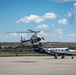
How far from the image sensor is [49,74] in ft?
127

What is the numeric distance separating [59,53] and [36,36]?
7.92 meters

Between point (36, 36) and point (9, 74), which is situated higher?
point (36, 36)

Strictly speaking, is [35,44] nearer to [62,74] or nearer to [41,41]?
[41,41]

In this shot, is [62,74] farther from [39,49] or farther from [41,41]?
[39,49]

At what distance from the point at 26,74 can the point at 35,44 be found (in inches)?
2023

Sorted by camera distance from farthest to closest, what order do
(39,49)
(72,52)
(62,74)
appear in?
(39,49) < (72,52) < (62,74)

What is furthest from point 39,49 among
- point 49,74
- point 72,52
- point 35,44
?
point 49,74

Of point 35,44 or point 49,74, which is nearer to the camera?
point 49,74

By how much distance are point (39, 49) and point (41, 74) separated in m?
58.9

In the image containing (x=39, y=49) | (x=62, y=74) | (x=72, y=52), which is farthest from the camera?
(x=39, y=49)

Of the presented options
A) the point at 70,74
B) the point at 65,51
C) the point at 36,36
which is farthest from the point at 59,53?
the point at 70,74

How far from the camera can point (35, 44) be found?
89.9 metres

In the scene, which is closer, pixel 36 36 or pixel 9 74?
pixel 9 74

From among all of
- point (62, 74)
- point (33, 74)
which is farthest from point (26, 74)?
point (62, 74)
